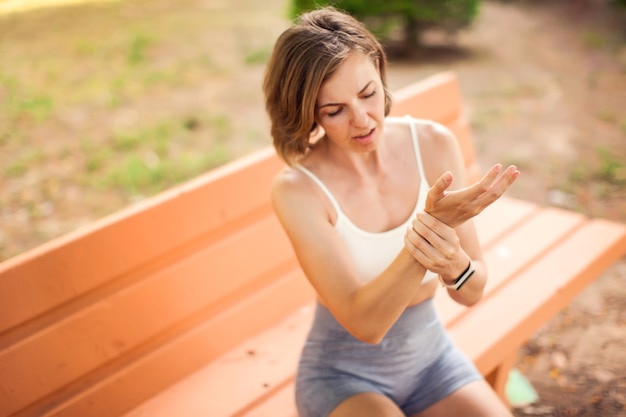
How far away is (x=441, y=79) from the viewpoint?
3586 millimetres

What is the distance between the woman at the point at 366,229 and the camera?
1.91 metres

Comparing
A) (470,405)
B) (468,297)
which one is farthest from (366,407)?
(468,297)

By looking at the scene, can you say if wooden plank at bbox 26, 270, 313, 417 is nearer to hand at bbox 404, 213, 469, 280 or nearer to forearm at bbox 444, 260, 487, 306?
forearm at bbox 444, 260, 487, 306

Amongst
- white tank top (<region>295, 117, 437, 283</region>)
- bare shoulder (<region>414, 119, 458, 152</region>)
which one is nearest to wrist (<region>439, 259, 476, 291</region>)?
white tank top (<region>295, 117, 437, 283</region>)

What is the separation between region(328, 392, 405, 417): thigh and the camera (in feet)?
6.63

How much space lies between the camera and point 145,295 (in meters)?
2.44

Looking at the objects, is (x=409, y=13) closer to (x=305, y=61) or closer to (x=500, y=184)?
(x=305, y=61)

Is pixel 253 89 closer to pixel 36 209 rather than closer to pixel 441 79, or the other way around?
pixel 36 209

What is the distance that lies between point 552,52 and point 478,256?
6.28 metres

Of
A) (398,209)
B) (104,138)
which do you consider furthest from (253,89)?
(398,209)

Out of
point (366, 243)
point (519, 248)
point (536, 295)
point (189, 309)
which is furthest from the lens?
point (519, 248)

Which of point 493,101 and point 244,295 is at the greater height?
point 244,295

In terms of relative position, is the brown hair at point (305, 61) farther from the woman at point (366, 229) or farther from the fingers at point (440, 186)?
the fingers at point (440, 186)

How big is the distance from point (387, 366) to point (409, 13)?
20.1ft
